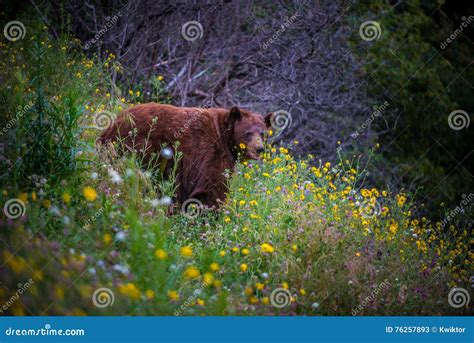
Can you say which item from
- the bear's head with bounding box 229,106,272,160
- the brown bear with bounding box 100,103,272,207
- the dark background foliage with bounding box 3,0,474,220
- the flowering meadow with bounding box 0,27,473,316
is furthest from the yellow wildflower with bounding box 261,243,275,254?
the dark background foliage with bounding box 3,0,474,220

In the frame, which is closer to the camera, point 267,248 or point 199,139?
point 267,248

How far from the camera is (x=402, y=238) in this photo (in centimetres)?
606

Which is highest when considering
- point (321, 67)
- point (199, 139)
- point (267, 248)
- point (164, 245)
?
point (321, 67)

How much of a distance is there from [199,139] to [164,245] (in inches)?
74.5

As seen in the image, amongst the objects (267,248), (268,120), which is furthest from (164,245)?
(268,120)

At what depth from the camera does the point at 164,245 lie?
4.44 meters

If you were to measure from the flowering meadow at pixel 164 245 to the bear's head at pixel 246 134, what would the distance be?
0.38 meters

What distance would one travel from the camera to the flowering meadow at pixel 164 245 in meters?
3.89

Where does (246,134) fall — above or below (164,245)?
above

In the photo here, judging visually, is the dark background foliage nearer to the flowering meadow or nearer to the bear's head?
the bear's head

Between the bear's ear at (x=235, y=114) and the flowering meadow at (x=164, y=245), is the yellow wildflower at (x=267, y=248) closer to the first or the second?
the flowering meadow at (x=164, y=245)

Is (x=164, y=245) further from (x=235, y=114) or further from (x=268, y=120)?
(x=268, y=120)

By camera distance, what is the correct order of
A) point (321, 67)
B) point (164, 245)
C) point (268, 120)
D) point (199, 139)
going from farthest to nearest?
1. point (321, 67)
2. point (268, 120)
3. point (199, 139)
4. point (164, 245)

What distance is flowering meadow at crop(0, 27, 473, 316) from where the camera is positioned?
389 centimetres
